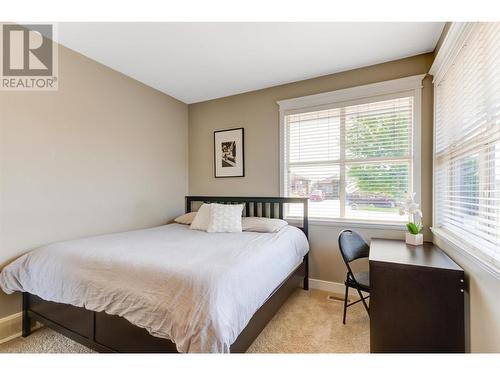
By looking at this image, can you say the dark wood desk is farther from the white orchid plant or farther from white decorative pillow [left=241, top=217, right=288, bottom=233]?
white decorative pillow [left=241, top=217, right=288, bottom=233]

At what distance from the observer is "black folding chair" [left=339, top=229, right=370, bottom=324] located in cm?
189

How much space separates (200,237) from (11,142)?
1717 mm

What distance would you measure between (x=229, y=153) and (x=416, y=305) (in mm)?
2633

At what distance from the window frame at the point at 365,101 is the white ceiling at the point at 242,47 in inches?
10.2

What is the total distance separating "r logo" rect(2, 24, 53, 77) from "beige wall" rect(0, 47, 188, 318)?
115 mm

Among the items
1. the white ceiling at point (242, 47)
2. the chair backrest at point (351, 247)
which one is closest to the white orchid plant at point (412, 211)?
the chair backrest at point (351, 247)

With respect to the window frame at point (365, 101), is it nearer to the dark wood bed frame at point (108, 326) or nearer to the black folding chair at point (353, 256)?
the black folding chair at point (353, 256)

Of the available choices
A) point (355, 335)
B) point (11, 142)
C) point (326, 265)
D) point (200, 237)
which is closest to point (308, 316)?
point (355, 335)

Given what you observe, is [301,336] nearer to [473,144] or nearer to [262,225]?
[262,225]

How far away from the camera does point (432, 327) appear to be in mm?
1408

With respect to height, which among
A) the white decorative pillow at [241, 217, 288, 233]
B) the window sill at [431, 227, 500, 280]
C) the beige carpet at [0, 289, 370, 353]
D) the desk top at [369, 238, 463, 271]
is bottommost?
the beige carpet at [0, 289, 370, 353]

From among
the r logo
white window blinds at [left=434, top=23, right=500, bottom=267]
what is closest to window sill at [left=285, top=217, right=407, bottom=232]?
white window blinds at [left=434, top=23, right=500, bottom=267]

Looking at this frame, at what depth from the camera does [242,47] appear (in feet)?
7.14
